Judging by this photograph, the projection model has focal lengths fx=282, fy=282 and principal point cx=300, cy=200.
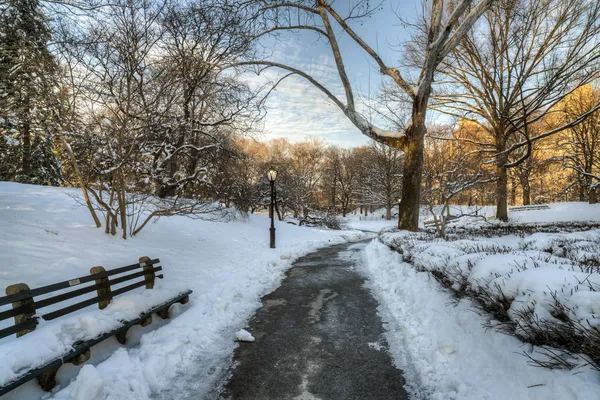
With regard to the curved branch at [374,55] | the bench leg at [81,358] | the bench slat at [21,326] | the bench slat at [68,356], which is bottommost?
the bench leg at [81,358]

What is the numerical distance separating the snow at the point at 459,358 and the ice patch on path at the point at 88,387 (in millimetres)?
3078

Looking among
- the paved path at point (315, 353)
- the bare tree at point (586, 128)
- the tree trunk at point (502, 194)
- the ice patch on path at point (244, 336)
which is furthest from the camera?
the bare tree at point (586, 128)

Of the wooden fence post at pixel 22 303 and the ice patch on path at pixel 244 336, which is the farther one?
the ice patch on path at pixel 244 336

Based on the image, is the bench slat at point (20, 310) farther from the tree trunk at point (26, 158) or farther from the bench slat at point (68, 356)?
the tree trunk at point (26, 158)

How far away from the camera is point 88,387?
257 centimetres

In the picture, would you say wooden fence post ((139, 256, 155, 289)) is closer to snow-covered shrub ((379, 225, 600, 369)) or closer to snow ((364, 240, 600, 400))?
snow ((364, 240, 600, 400))

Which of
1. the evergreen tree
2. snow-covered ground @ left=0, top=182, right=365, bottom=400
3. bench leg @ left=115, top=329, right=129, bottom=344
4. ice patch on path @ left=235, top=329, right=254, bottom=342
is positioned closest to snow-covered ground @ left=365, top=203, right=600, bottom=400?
ice patch on path @ left=235, top=329, right=254, bottom=342

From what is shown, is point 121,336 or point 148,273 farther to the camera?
point 148,273

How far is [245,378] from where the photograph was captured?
324cm

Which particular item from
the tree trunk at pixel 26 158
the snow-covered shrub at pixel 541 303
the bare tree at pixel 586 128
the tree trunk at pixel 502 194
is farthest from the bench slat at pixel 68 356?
the bare tree at pixel 586 128

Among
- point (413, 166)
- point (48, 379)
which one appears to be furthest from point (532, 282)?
point (413, 166)

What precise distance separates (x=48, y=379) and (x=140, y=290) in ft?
9.69

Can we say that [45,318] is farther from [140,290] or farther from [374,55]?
[374,55]

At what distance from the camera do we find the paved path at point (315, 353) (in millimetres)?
3006
